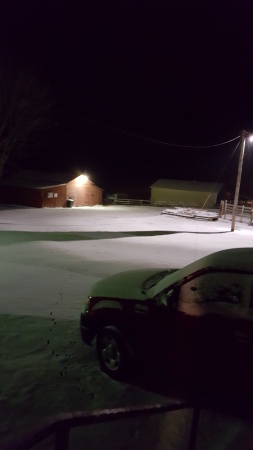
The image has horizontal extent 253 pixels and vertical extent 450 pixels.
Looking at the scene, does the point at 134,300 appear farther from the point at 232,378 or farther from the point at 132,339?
the point at 232,378

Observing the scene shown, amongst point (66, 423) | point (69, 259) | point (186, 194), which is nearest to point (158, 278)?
point (66, 423)

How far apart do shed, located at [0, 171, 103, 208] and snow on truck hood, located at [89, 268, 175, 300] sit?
31420 millimetres

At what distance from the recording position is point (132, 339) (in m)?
4.78

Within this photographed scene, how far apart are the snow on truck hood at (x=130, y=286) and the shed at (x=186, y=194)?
149 feet

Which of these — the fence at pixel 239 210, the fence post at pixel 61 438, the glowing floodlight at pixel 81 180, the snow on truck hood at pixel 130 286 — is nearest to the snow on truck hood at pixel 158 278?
the snow on truck hood at pixel 130 286

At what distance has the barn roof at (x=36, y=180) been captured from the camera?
3816cm

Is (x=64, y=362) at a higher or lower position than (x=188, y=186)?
lower

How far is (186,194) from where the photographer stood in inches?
2085

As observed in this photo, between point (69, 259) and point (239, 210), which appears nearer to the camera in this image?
point (69, 259)

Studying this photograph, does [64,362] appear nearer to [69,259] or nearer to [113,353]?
[113,353]

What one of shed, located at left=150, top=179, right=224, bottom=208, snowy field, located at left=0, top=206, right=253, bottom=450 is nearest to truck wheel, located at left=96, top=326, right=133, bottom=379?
snowy field, located at left=0, top=206, right=253, bottom=450

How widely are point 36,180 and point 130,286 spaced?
36648 mm

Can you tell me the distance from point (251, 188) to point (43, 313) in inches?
3214

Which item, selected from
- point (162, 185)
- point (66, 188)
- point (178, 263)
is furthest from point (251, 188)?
point (178, 263)
